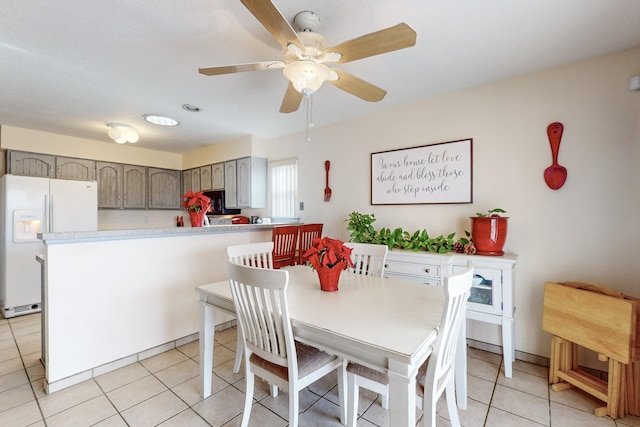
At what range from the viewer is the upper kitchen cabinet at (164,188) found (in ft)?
16.3

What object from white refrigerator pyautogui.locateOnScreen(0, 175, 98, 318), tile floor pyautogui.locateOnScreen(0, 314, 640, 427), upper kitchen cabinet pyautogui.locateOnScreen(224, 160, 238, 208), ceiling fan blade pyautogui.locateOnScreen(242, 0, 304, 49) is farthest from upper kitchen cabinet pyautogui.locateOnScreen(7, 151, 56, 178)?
ceiling fan blade pyautogui.locateOnScreen(242, 0, 304, 49)

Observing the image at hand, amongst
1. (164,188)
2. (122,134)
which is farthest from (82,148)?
(122,134)

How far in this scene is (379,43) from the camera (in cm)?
134

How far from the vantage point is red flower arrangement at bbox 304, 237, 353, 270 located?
5.31ft

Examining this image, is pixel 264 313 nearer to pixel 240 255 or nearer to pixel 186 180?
pixel 240 255

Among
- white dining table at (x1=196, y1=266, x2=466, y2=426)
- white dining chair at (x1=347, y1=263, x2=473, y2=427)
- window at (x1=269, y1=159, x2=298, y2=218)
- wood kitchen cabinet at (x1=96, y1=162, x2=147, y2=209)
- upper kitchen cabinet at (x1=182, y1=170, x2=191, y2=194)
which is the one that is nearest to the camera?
white dining table at (x1=196, y1=266, x2=466, y2=426)

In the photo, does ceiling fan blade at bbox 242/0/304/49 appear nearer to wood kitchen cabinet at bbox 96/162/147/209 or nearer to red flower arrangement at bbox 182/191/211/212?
red flower arrangement at bbox 182/191/211/212

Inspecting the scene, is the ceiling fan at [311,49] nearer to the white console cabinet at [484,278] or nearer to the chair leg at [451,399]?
the white console cabinet at [484,278]

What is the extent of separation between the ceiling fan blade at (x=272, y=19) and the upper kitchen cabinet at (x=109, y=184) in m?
4.42

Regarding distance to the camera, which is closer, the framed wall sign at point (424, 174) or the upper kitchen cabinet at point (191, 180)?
the framed wall sign at point (424, 174)

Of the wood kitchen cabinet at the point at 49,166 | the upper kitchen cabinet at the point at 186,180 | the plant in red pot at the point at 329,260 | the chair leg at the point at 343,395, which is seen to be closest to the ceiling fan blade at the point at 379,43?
the plant in red pot at the point at 329,260

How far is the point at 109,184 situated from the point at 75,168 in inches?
18.2

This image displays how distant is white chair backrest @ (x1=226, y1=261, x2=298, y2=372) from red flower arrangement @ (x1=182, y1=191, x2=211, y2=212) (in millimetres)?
1307

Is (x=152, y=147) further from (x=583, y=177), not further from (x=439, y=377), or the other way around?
(x=583, y=177)
